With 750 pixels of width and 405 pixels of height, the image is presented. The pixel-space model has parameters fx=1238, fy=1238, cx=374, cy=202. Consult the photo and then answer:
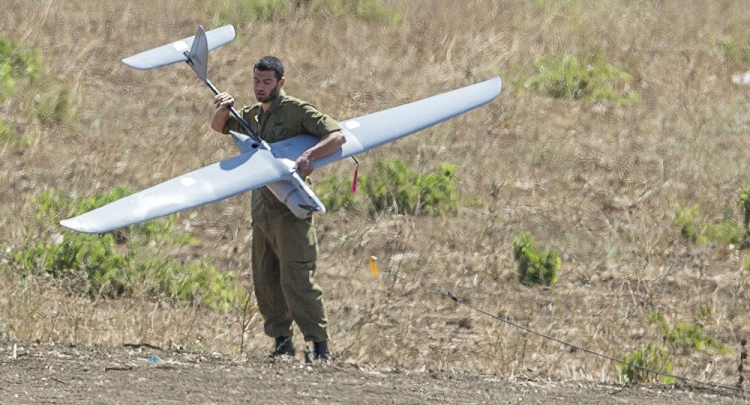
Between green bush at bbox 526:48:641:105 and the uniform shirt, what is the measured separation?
23.4 ft

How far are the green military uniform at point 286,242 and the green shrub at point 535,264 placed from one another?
10.1 feet

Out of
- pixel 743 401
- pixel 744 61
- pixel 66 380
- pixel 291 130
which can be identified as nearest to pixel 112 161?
pixel 291 130

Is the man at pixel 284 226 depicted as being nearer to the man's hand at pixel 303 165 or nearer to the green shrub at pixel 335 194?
the man's hand at pixel 303 165

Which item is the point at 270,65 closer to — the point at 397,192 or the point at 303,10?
the point at 397,192

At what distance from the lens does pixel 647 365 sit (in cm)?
734

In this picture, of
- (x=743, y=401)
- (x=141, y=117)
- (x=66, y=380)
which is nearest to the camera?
(x=66, y=380)

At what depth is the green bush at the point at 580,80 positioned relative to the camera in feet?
44.4

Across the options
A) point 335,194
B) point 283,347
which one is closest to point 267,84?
point 283,347

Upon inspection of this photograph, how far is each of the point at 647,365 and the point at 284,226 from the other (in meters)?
2.39

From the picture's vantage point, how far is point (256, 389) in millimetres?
5824

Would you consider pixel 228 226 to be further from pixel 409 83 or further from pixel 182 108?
pixel 409 83

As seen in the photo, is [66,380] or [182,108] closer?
[66,380]

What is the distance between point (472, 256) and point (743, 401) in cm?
383

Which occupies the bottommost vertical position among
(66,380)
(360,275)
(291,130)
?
(360,275)
